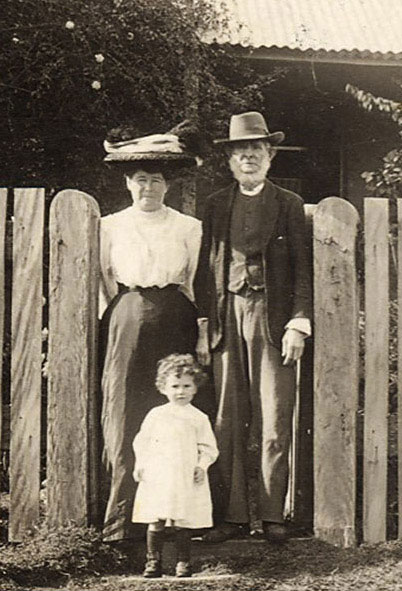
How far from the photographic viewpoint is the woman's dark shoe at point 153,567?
4004 millimetres

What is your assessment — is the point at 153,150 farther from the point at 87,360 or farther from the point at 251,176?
the point at 87,360

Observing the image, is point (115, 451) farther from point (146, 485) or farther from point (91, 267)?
point (91, 267)

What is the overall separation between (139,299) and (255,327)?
0.56 meters

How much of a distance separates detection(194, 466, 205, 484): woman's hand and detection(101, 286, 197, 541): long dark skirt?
0.31 m

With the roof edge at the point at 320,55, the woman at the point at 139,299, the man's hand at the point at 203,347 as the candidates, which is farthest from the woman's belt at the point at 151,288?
the roof edge at the point at 320,55

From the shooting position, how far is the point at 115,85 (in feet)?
25.7

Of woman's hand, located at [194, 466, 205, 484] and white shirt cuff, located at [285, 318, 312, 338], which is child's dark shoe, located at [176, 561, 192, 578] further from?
white shirt cuff, located at [285, 318, 312, 338]

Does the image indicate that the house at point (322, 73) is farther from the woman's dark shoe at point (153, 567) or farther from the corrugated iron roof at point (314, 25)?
the woman's dark shoe at point (153, 567)

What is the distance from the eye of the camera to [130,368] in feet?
14.0

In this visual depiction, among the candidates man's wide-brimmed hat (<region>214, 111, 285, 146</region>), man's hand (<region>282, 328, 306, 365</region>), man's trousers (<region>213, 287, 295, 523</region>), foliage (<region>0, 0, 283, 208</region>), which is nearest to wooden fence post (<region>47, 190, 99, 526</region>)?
man's trousers (<region>213, 287, 295, 523</region>)

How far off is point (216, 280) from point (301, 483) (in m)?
1.09

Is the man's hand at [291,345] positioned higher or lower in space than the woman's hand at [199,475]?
higher

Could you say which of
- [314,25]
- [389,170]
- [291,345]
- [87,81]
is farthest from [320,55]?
[291,345]

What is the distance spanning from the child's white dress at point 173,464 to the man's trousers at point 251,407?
0.16 meters
